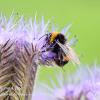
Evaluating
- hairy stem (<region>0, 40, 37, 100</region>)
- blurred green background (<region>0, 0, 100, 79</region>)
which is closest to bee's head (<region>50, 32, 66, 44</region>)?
hairy stem (<region>0, 40, 37, 100</region>)

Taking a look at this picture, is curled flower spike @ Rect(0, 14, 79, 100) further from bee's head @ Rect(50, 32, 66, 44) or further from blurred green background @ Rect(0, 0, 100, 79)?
blurred green background @ Rect(0, 0, 100, 79)

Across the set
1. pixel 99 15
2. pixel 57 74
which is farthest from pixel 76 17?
pixel 57 74

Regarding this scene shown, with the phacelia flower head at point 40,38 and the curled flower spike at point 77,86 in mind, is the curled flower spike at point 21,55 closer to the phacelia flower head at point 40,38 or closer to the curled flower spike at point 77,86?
the phacelia flower head at point 40,38

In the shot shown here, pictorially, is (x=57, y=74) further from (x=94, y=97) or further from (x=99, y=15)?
(x=99, y=15)

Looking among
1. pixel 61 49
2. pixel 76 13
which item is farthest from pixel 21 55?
pixel 76 13

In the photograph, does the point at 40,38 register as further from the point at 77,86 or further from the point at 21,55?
the point at 77,86

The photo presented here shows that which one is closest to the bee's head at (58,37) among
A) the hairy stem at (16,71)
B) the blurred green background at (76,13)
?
the hairy stem at (16,71)
